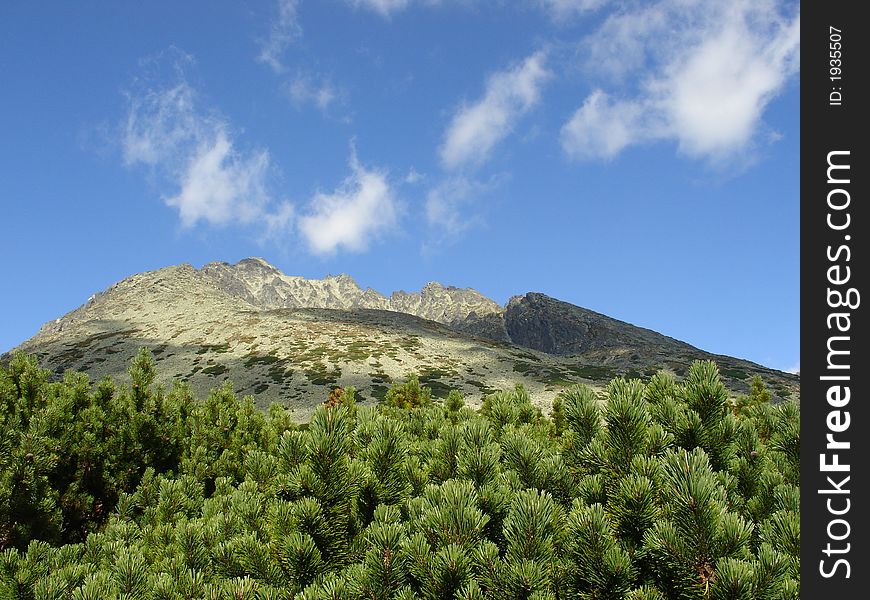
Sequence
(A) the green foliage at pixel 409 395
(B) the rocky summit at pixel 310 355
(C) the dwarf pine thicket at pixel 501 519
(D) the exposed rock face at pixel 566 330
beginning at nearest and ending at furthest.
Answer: (C) the dwarf pine thicket at pixel 501 519, (A) the green foliage at pixel 409 395, (B) the rocky summit at pixel 310 355, (D) the exposed rock face at pixel 566 330

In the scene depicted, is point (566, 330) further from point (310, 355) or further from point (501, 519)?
point (501, 519)

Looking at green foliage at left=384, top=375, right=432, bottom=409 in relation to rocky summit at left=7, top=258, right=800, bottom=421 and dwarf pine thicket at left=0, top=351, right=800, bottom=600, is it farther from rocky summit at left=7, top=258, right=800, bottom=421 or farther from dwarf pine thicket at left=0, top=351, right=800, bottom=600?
rocky summit at left=7, top=258, right=800, bottom=421

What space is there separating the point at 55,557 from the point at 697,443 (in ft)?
22.9

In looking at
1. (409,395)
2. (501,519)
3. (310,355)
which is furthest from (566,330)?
(501,519)

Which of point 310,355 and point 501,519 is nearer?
point 501,519

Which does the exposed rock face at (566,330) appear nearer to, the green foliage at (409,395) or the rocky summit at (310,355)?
the rocky summit at (310,355)

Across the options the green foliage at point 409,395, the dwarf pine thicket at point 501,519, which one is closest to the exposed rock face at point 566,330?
the green foliage at point 409,395

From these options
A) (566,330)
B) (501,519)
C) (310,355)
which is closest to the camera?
(501,519)

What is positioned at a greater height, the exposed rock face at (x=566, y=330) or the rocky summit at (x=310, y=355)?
the exposed rock face at (x=566, y=330)

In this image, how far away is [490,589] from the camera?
313cm

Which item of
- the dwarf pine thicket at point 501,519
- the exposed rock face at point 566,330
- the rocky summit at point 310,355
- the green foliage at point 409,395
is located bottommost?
the dwarf pine thicket at point 501,519
